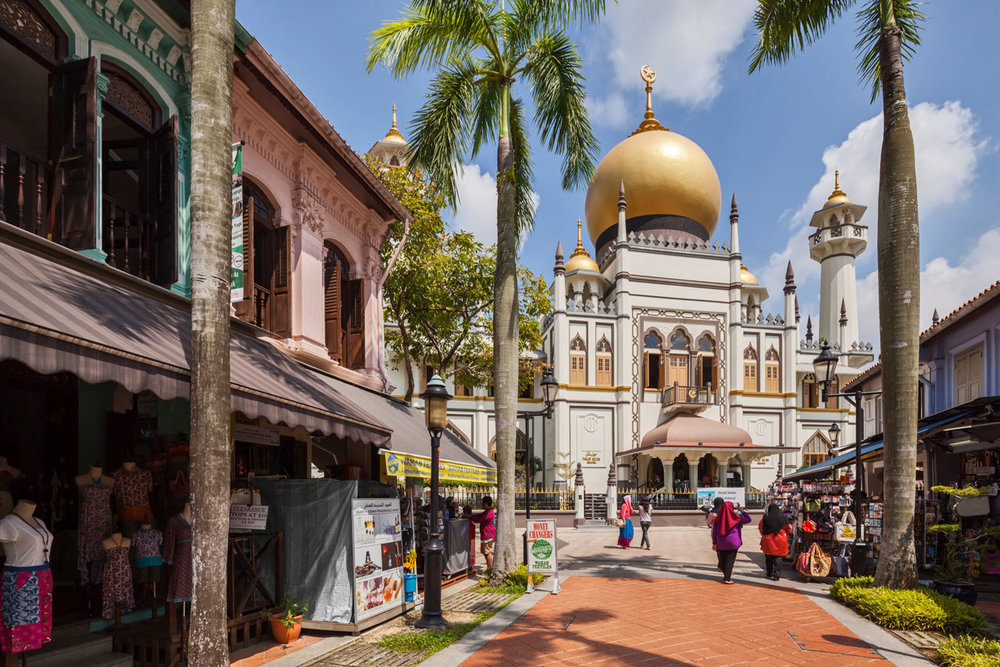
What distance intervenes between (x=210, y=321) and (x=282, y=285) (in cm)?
672

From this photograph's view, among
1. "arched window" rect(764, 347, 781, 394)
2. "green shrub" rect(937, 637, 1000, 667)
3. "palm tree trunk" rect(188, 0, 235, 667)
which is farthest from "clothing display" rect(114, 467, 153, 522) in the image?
"arched window" rect(764, 347, 781, 394)

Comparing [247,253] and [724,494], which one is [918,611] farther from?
[724,494]

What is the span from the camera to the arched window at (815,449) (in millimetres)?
38406

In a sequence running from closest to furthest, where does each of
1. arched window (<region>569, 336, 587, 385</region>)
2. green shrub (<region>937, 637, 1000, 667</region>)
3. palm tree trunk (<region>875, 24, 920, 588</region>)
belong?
green shrub (<region>937, 637, 1000, 667</region>), palm tree trunk (<region>875, 24, 920, 588</region>), arched window (<region>569, 336, 587, 385</region>)

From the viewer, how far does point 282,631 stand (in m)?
7.71

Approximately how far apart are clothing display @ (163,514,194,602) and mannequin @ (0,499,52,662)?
1156 mm

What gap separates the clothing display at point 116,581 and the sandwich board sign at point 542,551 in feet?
20.7

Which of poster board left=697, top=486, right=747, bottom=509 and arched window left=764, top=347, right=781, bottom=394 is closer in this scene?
poster board left=697, top=486, right=747, bottom=509

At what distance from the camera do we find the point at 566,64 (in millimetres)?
13016

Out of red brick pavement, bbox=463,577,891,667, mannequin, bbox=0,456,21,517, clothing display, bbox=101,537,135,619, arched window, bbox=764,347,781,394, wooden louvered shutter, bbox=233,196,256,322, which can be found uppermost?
wooden louvered shutter, bbox=233,196,256,322

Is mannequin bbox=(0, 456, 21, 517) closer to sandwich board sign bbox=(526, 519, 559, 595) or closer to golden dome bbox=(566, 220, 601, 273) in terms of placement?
sandwich board sign bbox=(526, 519, 559, 595)

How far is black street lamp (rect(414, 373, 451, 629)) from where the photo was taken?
8758 millimetres

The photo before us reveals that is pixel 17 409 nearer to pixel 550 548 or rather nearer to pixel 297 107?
pixel 297 107

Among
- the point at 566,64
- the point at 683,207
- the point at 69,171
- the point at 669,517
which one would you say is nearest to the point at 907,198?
the point at 566,64
